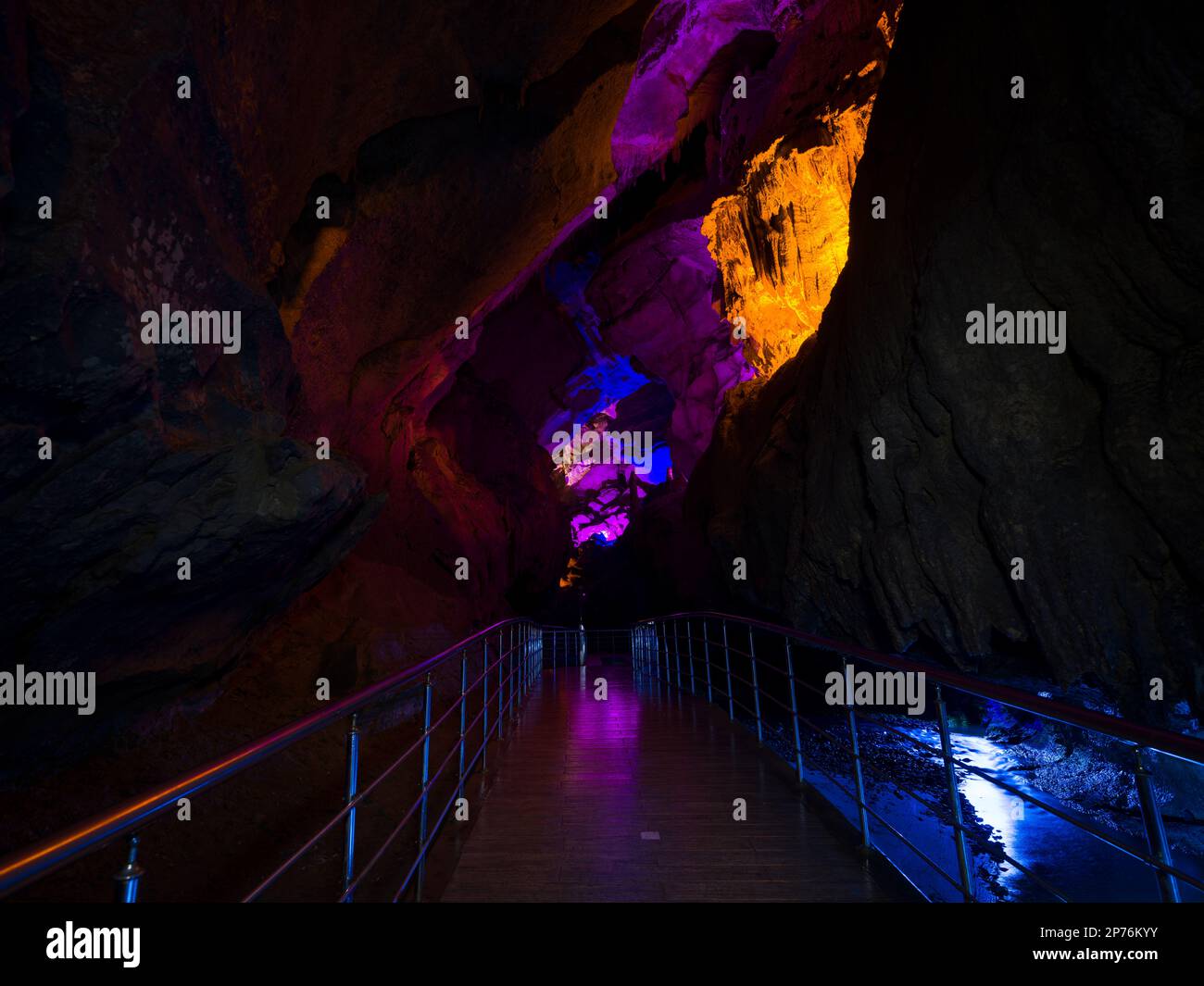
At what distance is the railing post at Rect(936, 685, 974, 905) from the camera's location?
220cm

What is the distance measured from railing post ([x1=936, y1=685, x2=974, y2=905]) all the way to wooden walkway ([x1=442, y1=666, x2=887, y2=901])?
0.52m

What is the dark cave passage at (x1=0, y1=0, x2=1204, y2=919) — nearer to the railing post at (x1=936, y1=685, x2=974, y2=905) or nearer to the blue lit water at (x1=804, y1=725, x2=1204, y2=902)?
the blue lit water at (x1=804, y1=725, x2=1204, y2=902)

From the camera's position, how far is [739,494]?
440 inches

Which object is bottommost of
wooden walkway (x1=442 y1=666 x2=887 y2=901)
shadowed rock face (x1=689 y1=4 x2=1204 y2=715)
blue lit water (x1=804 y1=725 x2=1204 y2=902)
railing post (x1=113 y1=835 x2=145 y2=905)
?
blue lit water (x1=804 y1=725 x2=1204 y2=902)

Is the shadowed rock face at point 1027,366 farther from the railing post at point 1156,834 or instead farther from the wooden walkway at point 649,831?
the railing post at point 1156,834

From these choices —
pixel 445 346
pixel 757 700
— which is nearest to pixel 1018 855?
pixel 757 700

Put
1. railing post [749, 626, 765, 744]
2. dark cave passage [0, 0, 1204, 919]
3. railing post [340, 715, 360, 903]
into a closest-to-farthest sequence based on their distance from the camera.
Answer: railing post [340, 715, 360, 903]
dark cave passage [0, 0, 1204, 919]
railing post [749, 626, 765, 744]

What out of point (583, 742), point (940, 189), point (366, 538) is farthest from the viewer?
point (366, 538)

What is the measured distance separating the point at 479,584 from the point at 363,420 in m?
5.48

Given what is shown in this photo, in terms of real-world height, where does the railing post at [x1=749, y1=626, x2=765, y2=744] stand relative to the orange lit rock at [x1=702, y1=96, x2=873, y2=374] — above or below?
below

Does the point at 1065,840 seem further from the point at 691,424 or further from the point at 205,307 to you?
the point at 691,424

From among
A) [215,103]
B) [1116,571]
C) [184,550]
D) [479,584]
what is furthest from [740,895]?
[479,584]

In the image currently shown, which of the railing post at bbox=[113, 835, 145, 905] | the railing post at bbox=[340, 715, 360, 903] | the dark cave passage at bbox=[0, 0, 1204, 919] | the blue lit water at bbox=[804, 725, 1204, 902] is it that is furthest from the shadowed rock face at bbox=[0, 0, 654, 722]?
the blue lit water at bbox=[804, 725, 1204, 902]

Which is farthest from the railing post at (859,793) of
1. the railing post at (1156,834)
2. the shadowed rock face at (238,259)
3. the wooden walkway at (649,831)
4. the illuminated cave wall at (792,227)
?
the illuminated cave wall at (792,227)
